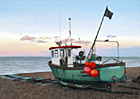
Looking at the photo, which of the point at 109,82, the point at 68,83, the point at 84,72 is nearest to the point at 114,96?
the point at 109,82

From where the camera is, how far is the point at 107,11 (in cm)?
1091

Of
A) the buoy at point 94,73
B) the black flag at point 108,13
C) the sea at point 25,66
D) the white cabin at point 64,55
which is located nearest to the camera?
the buoy at point 94,73

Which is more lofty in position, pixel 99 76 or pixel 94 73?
pixel 94 73

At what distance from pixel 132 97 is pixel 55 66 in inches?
229

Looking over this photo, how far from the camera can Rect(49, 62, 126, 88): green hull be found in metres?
9.91

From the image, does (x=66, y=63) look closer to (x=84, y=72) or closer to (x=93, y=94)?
(x=84, y=72)

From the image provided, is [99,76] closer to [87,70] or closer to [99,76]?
[99,76]

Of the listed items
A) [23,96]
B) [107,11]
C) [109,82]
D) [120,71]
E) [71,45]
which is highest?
[107,11]

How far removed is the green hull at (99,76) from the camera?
390 inches

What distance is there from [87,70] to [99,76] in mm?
807

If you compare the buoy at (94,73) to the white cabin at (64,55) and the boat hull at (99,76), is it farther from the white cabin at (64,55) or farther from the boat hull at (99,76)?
the white cabin at (64,55)

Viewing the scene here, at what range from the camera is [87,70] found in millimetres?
10086

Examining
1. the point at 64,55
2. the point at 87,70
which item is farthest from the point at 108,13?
the point at 64,55

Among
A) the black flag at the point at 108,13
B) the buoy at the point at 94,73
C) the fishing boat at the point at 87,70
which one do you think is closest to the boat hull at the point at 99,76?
the fishing boat at the point at 87,70
